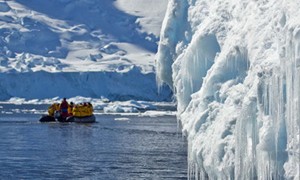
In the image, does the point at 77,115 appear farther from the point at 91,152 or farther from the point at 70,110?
the point at 91,152

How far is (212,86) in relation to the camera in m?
11.2

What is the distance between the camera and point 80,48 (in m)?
145

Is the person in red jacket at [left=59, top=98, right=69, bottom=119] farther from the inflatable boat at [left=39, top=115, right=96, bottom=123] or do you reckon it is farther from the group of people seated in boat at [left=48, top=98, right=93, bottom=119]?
the inflatable boat at [left=39, top=115, right=96, bottom=123]

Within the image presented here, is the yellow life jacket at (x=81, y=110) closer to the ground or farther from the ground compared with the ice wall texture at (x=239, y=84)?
closer to the ground

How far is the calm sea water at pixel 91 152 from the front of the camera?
27.5 meters

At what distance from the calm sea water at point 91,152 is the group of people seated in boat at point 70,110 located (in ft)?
13.8

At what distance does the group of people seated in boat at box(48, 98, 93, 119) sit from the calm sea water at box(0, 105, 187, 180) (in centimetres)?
420

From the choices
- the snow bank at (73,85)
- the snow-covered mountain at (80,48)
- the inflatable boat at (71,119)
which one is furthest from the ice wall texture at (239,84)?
the snow bank at (73,85)

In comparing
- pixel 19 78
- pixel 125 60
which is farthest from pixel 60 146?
pixel 125 60

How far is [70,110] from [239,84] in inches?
2018

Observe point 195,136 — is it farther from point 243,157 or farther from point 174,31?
point 174,31

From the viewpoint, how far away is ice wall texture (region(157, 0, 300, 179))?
9297 millimetres

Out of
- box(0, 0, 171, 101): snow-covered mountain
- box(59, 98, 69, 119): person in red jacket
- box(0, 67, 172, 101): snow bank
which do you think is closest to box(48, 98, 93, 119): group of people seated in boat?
box(59, 98, 69, 119): person in red jacket

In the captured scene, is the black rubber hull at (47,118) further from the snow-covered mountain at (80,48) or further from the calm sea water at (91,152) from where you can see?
the snow-covered mountain at (80,48)
